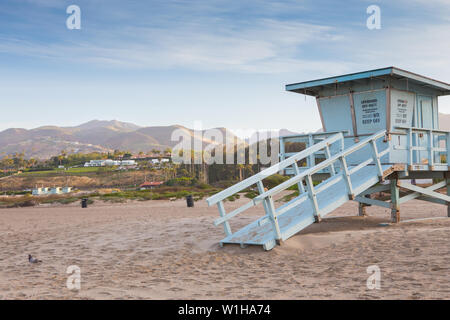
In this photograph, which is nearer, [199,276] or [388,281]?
[388,281]

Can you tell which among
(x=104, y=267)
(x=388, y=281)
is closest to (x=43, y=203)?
(x=104, y=267)

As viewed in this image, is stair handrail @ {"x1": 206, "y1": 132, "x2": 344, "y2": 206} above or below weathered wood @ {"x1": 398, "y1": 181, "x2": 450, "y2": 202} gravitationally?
above

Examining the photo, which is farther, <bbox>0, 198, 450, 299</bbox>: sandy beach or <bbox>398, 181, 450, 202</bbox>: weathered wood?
<bbox>398, 181, 450, 202</bbox>: weathered wood

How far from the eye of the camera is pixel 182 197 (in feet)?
116

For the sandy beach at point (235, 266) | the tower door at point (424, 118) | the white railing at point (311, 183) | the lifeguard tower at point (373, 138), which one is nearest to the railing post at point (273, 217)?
the white railing at point (311, 183)

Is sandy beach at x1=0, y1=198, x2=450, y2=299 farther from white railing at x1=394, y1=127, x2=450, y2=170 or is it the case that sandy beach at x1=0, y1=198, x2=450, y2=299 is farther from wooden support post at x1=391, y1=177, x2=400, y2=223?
white railing at x1=394, y1=127, x2=450, y2=170

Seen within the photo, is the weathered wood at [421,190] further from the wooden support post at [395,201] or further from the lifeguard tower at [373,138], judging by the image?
the wooden support post at [395,201]

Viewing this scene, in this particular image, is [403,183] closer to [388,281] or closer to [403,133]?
[403,133]

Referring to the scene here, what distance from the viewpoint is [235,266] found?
8484mm

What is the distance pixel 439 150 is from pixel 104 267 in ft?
31.3

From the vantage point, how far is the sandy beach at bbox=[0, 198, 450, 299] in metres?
6.53

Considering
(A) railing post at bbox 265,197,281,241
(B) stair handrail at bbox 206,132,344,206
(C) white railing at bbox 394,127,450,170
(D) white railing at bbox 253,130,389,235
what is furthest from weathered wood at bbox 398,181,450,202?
(A) railing post at bbox 265,197,281,241

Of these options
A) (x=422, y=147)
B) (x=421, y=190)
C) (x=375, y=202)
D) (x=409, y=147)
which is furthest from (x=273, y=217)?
(x=421, y=190)
